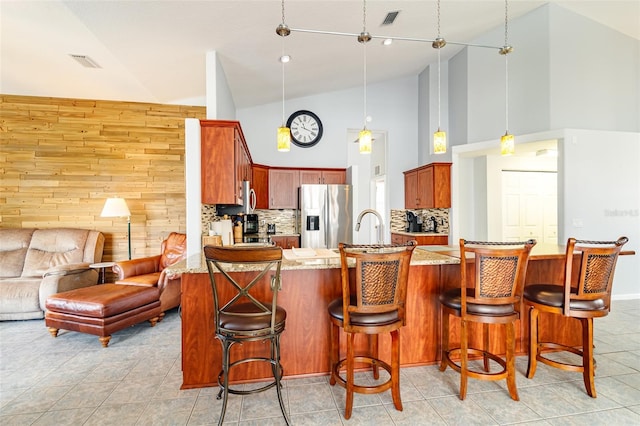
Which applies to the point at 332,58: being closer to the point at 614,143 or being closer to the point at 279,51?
the point at 279,51

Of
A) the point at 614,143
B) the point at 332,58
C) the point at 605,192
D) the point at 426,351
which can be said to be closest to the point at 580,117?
the point at 614,143

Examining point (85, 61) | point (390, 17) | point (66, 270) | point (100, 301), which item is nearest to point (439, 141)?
point (390, 17)

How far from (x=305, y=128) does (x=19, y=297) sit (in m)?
4.85

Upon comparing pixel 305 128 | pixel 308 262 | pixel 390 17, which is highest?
pixel 390 17

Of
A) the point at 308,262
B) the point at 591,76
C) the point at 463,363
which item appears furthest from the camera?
the point at 591,76

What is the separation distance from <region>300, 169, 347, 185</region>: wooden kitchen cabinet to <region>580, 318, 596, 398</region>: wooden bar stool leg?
14.0ft

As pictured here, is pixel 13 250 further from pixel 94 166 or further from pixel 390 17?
pixel 390 17

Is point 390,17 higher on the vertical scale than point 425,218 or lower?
higher

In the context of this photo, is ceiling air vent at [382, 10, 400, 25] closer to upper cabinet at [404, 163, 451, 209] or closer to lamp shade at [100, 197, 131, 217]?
upper cabinet at [404, 163, 451, 209]

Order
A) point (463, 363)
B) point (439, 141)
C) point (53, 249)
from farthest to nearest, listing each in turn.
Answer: point (53, 249) < point (439, 141) < point (463, 363)

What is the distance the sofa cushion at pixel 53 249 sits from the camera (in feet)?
12.9

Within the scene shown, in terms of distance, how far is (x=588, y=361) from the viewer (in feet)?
6.67

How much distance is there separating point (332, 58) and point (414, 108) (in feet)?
9.19

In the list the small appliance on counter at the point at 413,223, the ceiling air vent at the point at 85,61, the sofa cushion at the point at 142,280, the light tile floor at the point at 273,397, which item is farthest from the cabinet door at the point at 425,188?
the ceiling air vent at the point at 85,61
